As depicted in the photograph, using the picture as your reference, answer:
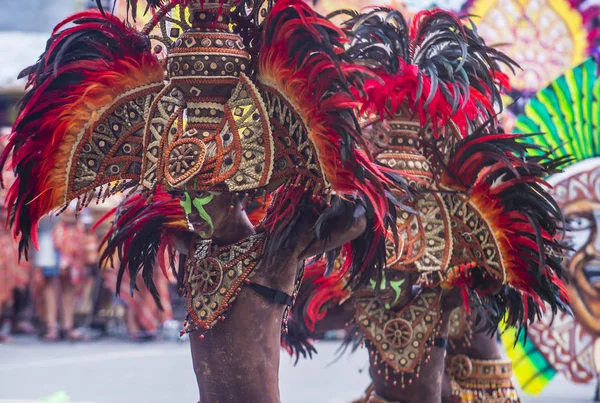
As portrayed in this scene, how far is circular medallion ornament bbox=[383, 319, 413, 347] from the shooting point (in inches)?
184

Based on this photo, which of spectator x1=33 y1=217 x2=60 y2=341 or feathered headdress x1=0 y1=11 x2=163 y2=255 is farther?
spectator x1=33 y1=217 x2=60 y2=341

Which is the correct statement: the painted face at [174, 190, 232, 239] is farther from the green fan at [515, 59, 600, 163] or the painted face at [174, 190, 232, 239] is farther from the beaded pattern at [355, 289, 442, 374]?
the green fan at [515, 59, 600, 163]

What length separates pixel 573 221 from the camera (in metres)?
7.71

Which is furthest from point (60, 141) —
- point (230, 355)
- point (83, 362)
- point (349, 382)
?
point (83, 362)

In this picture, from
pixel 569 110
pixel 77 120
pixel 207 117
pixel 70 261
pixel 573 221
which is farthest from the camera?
pixel 70 261

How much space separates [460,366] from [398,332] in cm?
112

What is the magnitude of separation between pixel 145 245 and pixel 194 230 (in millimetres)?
410

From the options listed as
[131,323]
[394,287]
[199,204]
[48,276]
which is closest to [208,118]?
[199,204]

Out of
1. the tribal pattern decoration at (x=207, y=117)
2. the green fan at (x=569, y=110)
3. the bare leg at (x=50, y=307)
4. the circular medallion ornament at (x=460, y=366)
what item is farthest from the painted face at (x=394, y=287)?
the bare leg at (x=50, y=307)

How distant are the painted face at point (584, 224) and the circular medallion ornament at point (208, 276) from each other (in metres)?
4.64

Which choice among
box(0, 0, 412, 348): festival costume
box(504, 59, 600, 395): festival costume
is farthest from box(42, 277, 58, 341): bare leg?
box(0, 0, 412, 348): festival costume

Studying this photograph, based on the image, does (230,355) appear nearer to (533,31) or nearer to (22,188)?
(22,188)

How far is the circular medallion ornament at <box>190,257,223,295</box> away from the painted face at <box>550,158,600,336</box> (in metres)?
4.64

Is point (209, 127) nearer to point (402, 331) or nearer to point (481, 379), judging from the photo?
point (402, 331)
